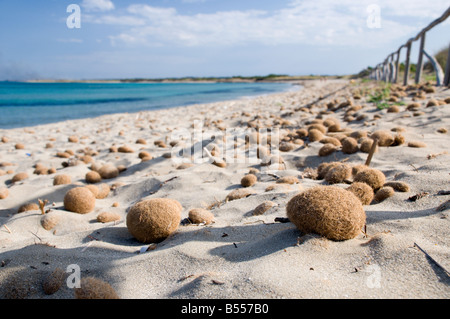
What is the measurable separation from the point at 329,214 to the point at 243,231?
0.69m

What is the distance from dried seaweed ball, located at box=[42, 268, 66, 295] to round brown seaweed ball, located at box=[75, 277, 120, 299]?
18 cm

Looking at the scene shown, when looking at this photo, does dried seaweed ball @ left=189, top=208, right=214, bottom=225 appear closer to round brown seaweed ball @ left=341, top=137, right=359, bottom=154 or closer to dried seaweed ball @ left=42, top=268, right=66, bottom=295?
dried seaweed ball @ left=42, top=268, right=66, bottom=295

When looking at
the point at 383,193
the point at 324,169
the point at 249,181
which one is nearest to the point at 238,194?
the point at 249,181

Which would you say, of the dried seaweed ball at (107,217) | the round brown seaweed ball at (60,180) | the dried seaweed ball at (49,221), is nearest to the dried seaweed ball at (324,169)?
the dried seaweed ball at (107,217)

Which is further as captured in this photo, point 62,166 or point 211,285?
point 62,166

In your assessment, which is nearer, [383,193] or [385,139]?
[383,193]

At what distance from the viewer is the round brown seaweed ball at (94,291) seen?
1.44 metres

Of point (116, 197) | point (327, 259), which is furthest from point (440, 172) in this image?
point (116, 197)

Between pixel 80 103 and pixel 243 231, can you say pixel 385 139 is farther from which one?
pixel 80 103

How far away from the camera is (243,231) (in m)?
2.17

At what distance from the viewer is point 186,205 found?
3.07 m

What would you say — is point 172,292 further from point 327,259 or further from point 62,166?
point 62,166

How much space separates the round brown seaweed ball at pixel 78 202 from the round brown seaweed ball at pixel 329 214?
7.58ft
